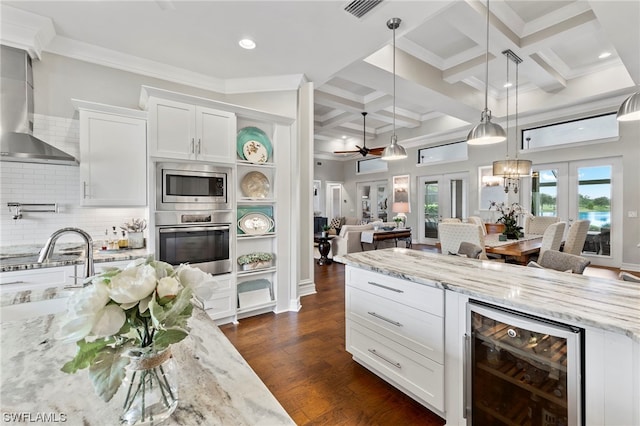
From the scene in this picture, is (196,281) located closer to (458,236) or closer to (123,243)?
(123,243)

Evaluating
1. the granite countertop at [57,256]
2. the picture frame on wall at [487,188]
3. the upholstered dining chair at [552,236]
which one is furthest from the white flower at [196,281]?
the picture frame on wall at [487,188]

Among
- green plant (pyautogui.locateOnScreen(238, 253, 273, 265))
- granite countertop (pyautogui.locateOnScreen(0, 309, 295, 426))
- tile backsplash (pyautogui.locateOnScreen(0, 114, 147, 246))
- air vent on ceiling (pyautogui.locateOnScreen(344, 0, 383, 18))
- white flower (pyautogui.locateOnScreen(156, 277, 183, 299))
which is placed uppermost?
air vent on ceiling (pyautogui.locateOnScreen(344, 0, 383, 18))

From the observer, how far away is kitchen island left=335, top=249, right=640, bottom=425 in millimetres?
1045

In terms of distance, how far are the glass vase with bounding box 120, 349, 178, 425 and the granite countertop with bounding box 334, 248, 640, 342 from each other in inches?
53.9

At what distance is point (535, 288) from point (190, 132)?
3089 mm

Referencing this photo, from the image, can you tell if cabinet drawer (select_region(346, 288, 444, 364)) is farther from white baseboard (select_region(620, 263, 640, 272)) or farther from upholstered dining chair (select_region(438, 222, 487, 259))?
white baseboard (select_region(620, 263, 640, 272))

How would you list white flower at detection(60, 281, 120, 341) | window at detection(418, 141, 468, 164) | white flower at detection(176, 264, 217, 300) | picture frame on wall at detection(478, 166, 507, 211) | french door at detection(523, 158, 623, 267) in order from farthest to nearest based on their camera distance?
window at detection(418, 141, 468, 164) < picture frame on wall at detection(478, 166, 507, 211) < french door at detection(523, 158, 623, 267) < white flower at detection(176, 264, 217, 300) < white flower at detection(60, 281, 120, 341)

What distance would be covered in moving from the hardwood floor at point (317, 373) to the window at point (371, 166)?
24.3 ft

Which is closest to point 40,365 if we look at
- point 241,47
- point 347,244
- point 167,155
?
point 167,155

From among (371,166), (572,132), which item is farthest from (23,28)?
(371,166)

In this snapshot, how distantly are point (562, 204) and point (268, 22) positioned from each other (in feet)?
23.1

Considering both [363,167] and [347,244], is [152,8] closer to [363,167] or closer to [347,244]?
[347,244]

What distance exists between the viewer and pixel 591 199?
5.82 m

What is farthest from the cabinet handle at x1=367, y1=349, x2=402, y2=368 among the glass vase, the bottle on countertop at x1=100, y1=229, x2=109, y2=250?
the bottle on countertop at x1=100, y1=229, x2=109, y2=250
